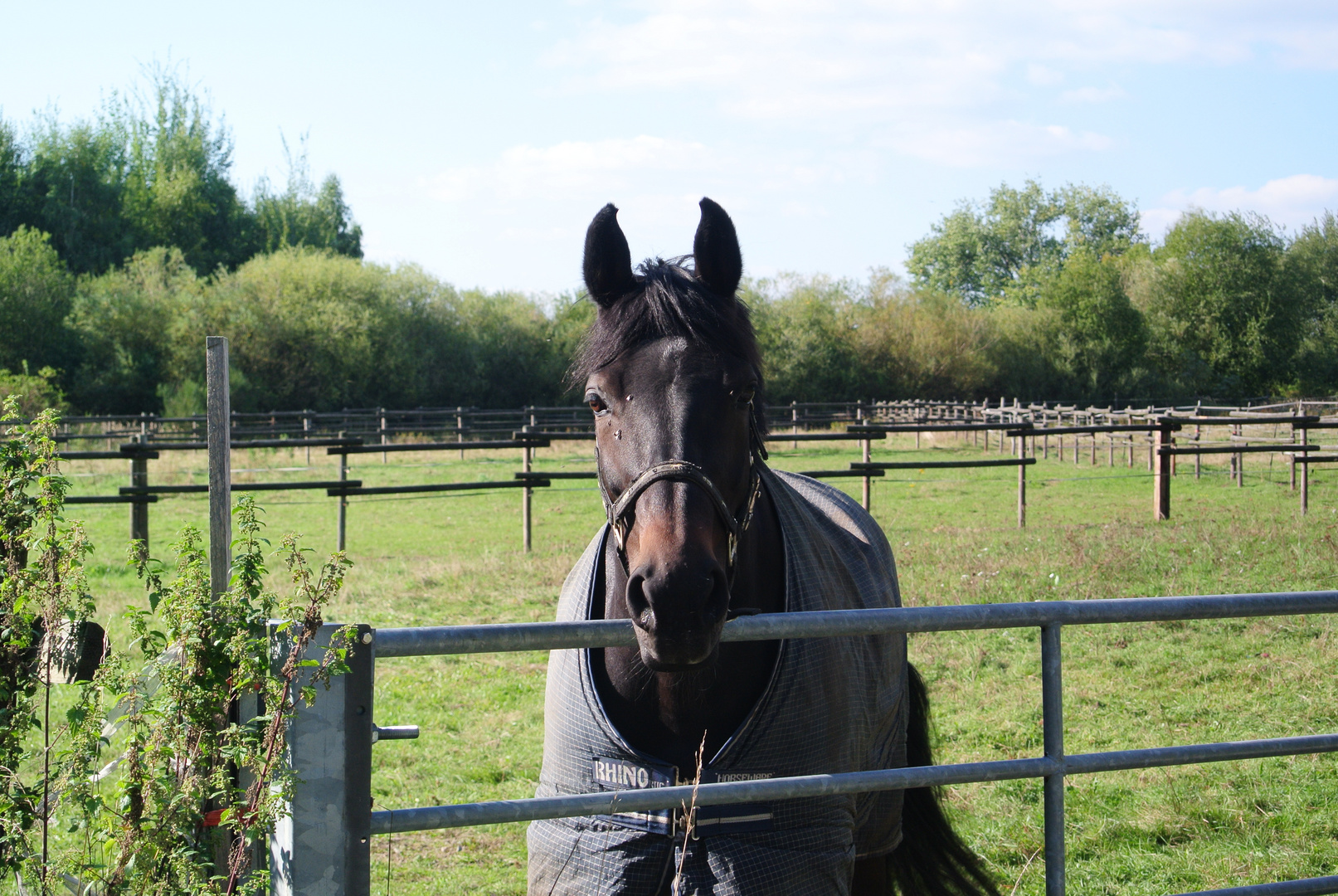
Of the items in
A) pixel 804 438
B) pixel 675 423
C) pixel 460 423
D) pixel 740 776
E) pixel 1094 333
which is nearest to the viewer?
pixel 675 423

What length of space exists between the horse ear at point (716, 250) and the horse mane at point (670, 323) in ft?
0.19

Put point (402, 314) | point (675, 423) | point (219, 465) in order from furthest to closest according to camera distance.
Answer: point (402, 314)
point (219, 465)
point (675, 423)

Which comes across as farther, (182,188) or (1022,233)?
(1022,233)

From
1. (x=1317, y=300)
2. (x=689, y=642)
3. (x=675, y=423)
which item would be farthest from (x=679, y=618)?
(x=1317, y=300)

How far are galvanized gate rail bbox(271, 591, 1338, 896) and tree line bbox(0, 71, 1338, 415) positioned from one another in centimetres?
2963

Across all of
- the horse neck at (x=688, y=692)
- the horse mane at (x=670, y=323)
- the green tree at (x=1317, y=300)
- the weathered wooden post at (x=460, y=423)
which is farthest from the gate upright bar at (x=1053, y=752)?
the green tree at (x=1317, y=300)

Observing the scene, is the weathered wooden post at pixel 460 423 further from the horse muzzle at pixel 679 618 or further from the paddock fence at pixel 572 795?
the horse muzzle at pixel 679 618

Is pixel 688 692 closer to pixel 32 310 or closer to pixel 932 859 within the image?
pixel 932 859

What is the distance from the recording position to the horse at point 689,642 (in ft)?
6.29

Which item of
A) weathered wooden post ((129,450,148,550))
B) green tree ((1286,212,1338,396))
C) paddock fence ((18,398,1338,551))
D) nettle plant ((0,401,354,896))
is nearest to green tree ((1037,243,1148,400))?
green tree ((1286,212,1338,396))

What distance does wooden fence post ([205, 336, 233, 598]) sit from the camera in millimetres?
2291

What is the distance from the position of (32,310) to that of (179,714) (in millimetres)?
39966

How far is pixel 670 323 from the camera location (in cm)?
227

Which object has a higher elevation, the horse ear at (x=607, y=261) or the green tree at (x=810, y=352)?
the green tree at (x=810, y=352)
